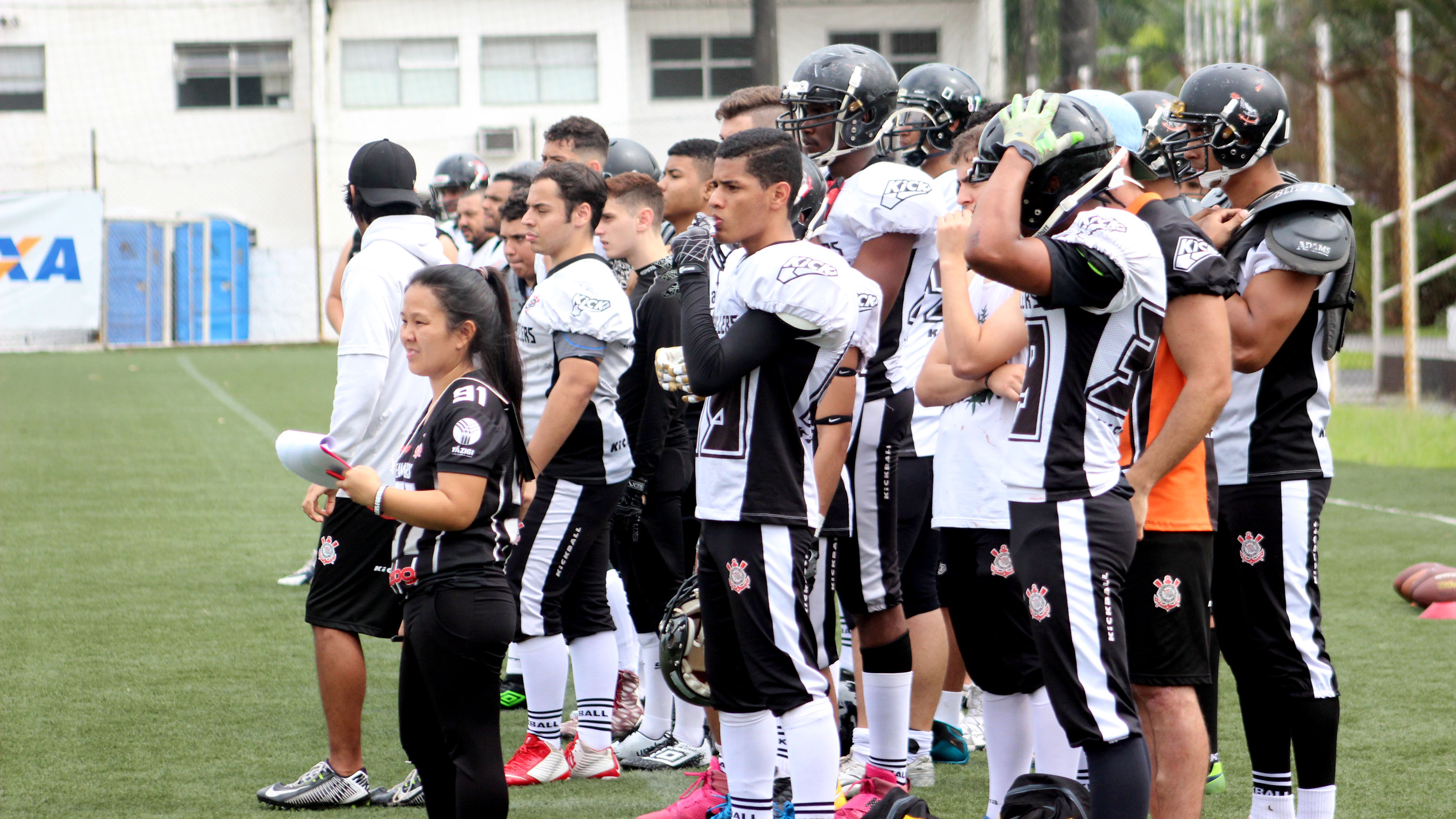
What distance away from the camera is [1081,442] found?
3.41m

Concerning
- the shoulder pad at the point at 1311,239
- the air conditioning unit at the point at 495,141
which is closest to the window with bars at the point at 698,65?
the air conditioning unit at the point at 495,141

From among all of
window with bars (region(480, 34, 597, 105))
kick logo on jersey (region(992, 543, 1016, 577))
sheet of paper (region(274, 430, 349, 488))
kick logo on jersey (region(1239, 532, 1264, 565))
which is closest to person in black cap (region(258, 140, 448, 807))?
sheet of paper (region(274, 430, 349, 488))

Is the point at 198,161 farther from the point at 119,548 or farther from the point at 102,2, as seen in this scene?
the point at 119,548

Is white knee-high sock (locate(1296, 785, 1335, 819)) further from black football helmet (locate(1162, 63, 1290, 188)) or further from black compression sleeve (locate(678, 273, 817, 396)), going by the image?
black compression sleeve (locate(678, 273, 817, 396))

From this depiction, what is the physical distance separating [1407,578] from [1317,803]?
12.8 ft

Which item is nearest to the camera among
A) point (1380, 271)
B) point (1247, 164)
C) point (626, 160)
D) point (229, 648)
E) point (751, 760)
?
point (751, 760)

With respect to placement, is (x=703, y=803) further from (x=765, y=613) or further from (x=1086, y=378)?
(x=1086, y=378)

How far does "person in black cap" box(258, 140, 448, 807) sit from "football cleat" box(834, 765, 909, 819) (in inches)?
62.6

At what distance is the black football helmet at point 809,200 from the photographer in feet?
14.3

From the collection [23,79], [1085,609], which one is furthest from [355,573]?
[23,79]

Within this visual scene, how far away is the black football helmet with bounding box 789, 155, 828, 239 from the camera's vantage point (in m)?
4.37

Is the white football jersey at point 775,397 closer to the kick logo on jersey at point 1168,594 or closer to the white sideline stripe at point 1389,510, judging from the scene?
the kick logo on jersey at point 1168,594

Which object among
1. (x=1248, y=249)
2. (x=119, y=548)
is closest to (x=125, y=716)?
(x=119, y=548)

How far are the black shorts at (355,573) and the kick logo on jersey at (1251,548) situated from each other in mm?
2650
